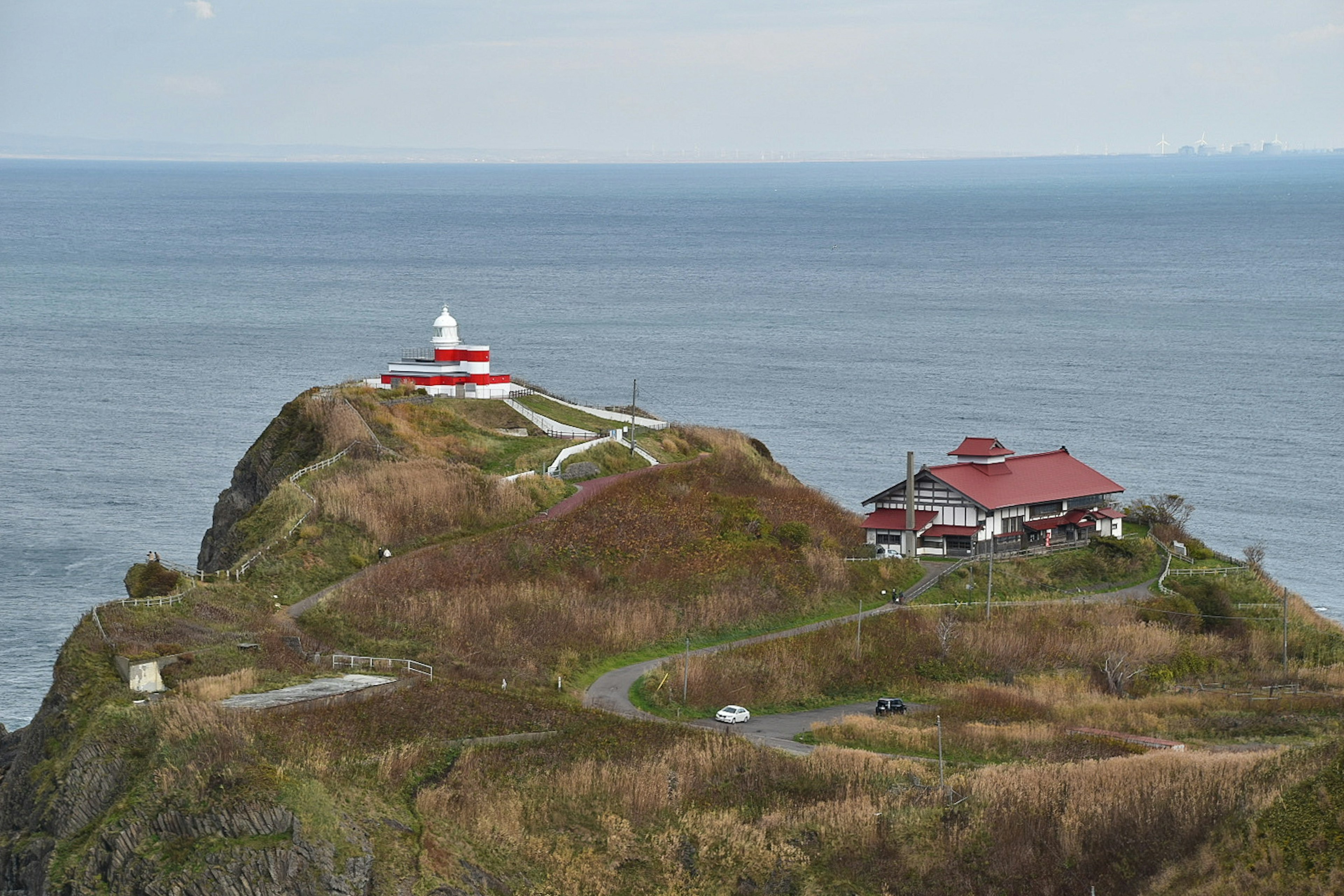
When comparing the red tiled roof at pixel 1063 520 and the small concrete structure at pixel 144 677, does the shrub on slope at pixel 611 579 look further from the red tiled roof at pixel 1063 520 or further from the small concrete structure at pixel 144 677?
the small concrete structure at pixel 144 677

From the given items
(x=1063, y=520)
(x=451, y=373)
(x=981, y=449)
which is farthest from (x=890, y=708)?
(x=451, y=373)

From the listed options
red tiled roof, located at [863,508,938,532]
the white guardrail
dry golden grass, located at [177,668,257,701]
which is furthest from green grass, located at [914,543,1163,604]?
dry golden grass, located at [177,668,257,701]

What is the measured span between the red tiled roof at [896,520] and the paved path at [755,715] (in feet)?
20.8

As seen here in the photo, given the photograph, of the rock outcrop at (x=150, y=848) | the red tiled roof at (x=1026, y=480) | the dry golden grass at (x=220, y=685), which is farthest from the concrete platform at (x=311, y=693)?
the red tiled roof at (x=1026, y=480)

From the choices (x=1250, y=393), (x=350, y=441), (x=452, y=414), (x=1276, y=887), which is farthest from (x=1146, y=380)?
(x=1276, y=887)

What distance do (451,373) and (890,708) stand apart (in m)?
33.4

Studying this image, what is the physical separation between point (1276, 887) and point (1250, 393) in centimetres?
8148

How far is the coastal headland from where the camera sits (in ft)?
106

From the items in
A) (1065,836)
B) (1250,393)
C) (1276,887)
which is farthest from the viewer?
(1250,393)

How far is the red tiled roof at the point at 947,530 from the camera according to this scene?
198ft

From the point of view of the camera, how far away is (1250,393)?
4163 inches

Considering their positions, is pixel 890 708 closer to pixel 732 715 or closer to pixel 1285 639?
pixel 732 715

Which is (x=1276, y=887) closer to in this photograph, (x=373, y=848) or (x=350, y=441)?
(x=373, y=848)

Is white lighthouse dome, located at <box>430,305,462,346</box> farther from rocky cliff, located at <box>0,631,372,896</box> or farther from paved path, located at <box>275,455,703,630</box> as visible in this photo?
rocky cliff, located at <box>0,631,372,896</box>
